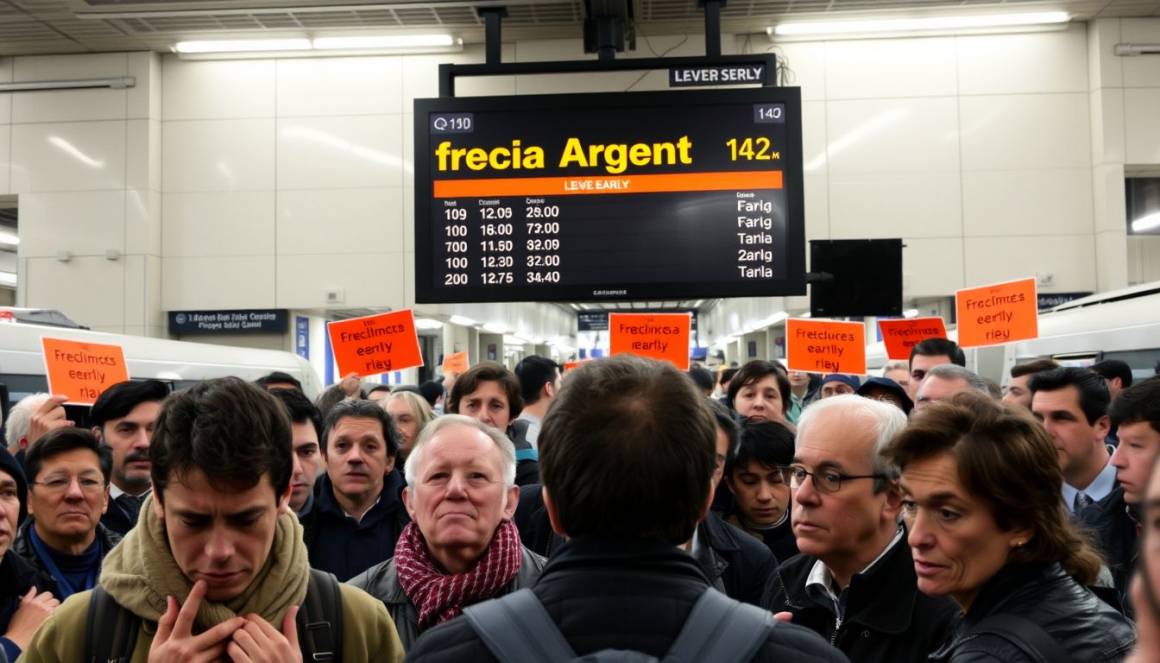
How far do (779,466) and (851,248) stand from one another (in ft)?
12.7

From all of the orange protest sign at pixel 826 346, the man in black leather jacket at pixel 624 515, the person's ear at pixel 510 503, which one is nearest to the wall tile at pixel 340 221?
the orange protest sign at pixel 826 346

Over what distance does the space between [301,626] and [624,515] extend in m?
0.81

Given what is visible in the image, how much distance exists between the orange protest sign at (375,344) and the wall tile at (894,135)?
6259mm

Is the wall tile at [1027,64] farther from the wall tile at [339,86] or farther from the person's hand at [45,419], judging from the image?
the person's hand at [45,419]

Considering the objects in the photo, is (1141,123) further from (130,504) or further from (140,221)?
(140,221)

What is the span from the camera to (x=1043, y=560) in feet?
6.07

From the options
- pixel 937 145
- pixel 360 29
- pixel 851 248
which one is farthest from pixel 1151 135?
pixel 360 29

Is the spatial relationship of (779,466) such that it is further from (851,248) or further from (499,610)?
(851,248)

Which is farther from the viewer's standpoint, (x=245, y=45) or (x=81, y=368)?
(x=245, y=45)

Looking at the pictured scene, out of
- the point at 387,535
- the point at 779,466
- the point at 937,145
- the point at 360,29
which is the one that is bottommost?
the point at 387,535

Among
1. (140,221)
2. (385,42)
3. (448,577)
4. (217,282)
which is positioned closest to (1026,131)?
(385,42)

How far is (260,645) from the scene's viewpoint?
1.66 meters

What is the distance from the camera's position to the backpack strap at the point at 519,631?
122 centimetres

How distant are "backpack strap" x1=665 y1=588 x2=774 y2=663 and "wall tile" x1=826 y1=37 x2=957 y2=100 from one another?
10.3 metres
